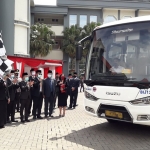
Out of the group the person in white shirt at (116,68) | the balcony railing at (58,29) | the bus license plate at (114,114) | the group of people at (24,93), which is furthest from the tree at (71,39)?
the bus license plate at (114,114)

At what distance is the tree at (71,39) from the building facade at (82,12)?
1568mm

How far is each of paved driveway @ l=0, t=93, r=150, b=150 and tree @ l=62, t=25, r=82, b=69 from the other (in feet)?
78.5

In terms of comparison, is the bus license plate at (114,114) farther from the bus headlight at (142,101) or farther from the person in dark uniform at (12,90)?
the person in dark uniform at (12,90)

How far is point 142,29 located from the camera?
251 inches

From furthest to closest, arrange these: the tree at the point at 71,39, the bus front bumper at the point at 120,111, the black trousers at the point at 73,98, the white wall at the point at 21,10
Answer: the tree at the point at 71,39 < the white wall at the point at 21,10 < the black trousers at the point at 73,98 < the bus front bumper at the point at 120,111

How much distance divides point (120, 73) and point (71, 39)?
2629cm

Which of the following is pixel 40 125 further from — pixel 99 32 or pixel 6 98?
pixel 99 32

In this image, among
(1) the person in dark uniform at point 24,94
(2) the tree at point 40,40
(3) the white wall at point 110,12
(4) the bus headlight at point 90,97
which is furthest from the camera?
(3) the white wall at point 110,12

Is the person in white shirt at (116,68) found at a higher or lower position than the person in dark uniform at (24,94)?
higher

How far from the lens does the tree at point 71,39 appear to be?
32.2 meters

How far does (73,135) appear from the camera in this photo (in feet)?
22.3

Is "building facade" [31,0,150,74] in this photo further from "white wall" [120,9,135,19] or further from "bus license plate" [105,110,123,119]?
"bus license plate" [105,110,123,119]

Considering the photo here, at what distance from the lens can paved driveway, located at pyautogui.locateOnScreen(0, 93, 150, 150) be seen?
5789 millimetres

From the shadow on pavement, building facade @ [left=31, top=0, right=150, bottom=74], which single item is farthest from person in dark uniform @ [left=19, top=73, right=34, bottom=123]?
building facade @ [left=31, top=0, right=150, bottom=74]
